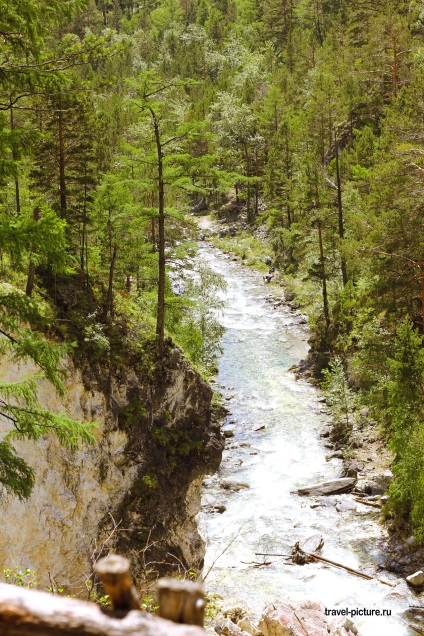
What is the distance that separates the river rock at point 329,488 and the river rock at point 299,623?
8.00 m

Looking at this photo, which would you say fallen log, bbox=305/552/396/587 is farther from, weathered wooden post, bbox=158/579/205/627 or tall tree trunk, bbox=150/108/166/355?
weathered wooden post, bbox=158/579/205/627

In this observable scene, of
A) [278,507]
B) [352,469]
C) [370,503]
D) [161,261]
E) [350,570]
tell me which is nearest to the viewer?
[350,570]

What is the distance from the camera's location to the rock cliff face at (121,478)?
41.1 ft

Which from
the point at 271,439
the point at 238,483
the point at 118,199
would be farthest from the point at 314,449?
the point at 118,199

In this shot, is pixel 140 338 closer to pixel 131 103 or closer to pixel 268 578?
pixel 131 103

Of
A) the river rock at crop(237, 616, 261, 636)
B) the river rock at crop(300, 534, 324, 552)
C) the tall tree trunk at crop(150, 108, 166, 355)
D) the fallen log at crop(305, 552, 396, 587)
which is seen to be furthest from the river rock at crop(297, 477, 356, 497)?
the tall tree trunk at crop(150, 108, 166, 355)

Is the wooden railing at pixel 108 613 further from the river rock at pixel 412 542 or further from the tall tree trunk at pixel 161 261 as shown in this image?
the river rock at pixel 412 542

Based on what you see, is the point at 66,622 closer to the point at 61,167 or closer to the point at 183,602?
the point at 183,602

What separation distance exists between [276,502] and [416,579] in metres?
6.56

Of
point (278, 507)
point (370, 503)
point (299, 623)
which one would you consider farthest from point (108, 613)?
point (370, 503)

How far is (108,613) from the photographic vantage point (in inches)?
88.1

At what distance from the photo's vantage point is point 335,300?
36.0 meters

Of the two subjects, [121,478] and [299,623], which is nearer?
[299,623]

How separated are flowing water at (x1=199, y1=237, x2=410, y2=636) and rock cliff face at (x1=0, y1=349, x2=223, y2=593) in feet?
8.06
